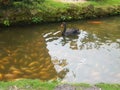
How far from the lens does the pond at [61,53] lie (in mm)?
11883

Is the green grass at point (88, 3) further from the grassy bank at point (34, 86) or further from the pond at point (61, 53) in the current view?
the grassy bank at point (34, 86)

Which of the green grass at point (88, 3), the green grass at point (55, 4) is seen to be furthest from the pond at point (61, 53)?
the green grass at point (88, 3)

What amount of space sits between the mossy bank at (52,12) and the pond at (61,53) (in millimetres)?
500

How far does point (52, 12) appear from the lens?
18703 mm

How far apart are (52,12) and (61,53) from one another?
527cm

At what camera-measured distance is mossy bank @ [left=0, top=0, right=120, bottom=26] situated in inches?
701

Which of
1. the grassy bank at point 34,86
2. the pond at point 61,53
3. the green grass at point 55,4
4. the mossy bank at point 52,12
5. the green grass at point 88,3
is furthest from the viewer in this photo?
the green grass at point 88,3

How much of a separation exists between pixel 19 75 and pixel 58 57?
7.67ft

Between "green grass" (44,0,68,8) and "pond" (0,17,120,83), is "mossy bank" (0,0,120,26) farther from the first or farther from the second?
"pond" (0,17,120,83)

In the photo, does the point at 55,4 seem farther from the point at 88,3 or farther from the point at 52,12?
the point at 88,3

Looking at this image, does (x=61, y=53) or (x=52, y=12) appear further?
(x=52, y=12)

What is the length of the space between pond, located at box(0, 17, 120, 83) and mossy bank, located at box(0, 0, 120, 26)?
500mm

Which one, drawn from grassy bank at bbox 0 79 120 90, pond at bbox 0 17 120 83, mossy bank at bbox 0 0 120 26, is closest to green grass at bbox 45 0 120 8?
mossy bank at bbox 0 0 120 26

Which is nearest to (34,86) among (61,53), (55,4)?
(61,53)
